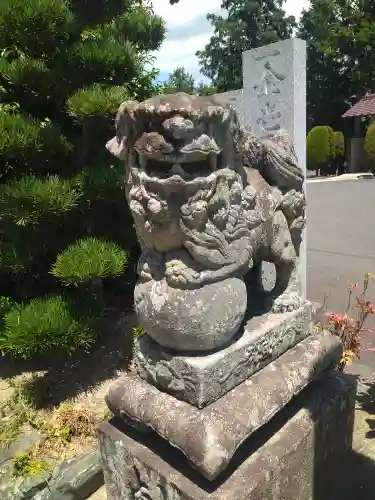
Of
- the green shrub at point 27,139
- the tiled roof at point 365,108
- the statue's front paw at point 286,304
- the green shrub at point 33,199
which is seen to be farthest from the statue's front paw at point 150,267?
the tiled roof at point 365,108

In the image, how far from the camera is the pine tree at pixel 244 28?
20.6 metres

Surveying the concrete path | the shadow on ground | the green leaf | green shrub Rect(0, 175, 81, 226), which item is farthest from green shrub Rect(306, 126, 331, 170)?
green shrub Rect(0, 175, 81, 226)

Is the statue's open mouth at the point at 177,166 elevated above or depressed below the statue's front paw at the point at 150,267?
above

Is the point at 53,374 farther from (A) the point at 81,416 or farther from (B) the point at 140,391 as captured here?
(B) the point at 140,391

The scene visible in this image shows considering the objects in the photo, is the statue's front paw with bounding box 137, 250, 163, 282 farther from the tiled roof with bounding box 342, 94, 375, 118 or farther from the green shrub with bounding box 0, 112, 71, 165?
the tiled roof with bounding box 342, 94, 375, 118

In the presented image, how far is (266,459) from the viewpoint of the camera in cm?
136

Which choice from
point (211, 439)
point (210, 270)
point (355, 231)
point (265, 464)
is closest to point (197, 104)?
point (210, 270)

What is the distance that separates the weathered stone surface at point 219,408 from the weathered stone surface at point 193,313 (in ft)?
0.57

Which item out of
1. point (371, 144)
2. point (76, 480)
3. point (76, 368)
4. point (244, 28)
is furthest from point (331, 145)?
point (76, 480)

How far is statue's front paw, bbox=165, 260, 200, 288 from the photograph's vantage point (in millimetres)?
1244

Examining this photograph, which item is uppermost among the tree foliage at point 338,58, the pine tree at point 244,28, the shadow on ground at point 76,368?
the pine tree at point 244,28

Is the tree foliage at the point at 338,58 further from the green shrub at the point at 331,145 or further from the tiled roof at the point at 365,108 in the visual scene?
the green shrub at the point at 331,145

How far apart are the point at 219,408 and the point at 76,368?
1.38 metres

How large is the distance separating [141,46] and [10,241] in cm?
130
